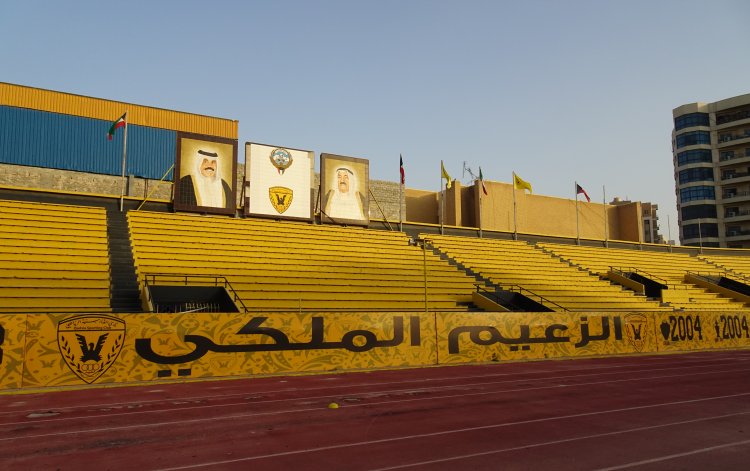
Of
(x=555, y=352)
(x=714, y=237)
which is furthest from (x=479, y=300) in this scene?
(x=714, y=237)

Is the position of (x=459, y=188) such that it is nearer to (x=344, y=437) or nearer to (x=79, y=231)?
(x=79, y=231)

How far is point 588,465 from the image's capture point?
25.2 ft

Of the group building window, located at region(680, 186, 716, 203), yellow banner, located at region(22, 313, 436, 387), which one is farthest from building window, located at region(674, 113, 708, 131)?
yellow banner, located at region(22, 313, 436, 387)

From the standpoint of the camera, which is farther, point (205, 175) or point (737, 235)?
point (737, 235)

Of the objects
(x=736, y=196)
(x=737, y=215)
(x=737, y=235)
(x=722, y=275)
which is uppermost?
(x=736, y=196)

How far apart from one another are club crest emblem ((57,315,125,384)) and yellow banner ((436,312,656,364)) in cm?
1171

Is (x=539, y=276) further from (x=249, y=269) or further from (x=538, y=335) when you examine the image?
(x=249, y=269)

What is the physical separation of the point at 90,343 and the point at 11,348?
1985 millimetres

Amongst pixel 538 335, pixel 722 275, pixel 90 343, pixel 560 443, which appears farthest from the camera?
pixel 722 275

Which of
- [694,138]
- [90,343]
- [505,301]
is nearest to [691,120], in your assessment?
[694,138]

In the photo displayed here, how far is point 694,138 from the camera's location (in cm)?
8062

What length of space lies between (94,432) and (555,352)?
63.6 ft

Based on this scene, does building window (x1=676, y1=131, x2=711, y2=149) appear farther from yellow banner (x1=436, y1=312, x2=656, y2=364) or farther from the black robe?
the black robe

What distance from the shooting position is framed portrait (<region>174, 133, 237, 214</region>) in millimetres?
28484
